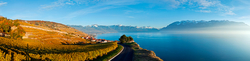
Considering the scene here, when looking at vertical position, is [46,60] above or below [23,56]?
below

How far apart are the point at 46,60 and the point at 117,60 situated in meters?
19.1

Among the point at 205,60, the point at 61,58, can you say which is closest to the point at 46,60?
the point at 61,58

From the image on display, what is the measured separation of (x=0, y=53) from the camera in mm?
18000

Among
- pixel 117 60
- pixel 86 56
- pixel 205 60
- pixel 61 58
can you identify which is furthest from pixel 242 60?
pixel 61 58

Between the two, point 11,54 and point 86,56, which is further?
point 86,56

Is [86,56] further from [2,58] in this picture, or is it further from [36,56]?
[2,58]

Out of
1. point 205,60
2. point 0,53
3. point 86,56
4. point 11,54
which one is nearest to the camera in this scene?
point 0,53

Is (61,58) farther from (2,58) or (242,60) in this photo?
(242,60)

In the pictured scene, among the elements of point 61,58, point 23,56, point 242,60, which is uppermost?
point 23,56

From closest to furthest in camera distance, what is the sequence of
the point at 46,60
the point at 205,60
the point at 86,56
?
the point at 46,60, the point at 86,56, the point at 205,60

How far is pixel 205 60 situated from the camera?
62.9 metres

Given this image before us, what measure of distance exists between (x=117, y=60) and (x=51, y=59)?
18210 mm

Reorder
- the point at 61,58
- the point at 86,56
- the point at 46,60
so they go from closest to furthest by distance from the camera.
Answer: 1. the point at 46,60
2. the point at 61,58
3. the point at 86,56

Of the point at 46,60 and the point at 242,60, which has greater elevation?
the point at 46,60
